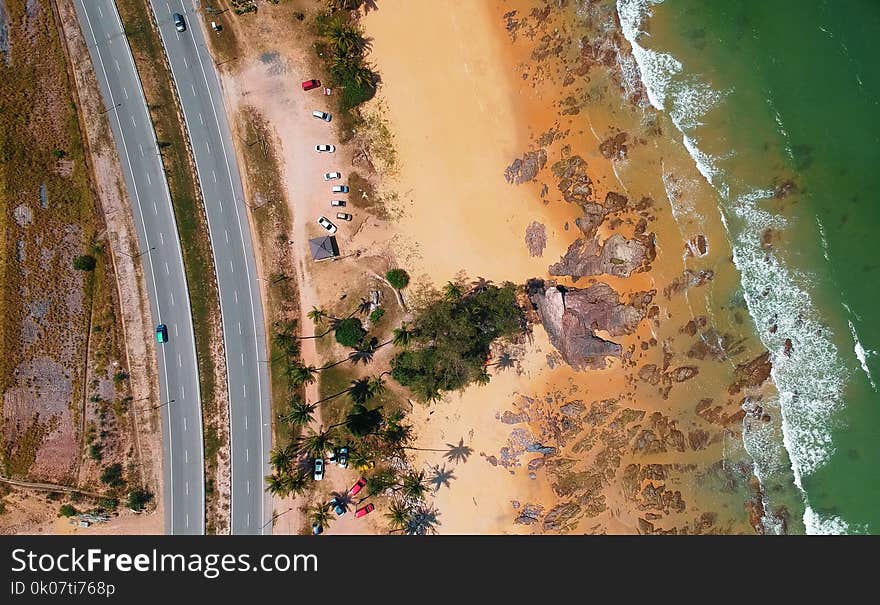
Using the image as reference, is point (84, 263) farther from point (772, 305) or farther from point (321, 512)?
point (772, 305)

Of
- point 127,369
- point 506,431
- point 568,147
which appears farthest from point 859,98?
point 127,369

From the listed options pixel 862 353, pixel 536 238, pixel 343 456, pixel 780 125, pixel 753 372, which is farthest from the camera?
pixel 862 353

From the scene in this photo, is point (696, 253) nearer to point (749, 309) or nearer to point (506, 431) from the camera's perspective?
point (749, 309)

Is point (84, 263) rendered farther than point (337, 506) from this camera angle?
No

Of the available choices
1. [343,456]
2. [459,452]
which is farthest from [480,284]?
[343,456]

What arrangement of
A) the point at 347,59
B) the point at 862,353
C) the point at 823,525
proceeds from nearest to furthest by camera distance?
the point at 347,59 → the point at 862,353 → the point at 823,525

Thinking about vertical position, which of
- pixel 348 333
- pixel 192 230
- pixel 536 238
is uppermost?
pixel 192 230

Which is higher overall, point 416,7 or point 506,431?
point 416,7
